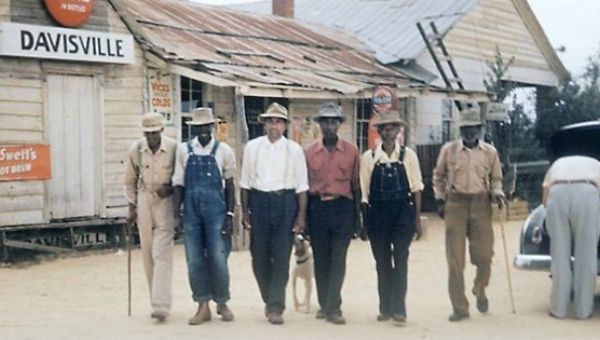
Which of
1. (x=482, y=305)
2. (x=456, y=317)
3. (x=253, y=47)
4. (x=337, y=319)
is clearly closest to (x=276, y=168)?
(x=337, y=319)

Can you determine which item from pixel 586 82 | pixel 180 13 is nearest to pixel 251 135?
pixel 180 13

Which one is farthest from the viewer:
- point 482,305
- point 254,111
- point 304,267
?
point 254,111

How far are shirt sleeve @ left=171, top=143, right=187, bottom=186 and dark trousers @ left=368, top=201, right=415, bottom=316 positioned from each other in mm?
1574

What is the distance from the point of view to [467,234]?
8.34m

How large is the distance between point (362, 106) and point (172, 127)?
606cm

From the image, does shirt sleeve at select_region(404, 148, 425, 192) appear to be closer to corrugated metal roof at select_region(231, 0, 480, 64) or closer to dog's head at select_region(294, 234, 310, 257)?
dog's head at select_region(294, 234, 310, 257)

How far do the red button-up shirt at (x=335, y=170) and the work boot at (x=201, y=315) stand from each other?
4.24 feet

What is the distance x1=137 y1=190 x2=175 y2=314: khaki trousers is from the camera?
795 cm

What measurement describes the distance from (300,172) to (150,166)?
49.3 inches

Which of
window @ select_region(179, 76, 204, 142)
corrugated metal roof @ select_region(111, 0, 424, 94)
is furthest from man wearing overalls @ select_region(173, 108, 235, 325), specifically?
window @ select_region(179, 76, 204, 142)

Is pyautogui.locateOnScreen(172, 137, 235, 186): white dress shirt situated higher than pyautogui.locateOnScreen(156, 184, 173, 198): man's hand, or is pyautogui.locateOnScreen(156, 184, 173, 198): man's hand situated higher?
pyautogui.locateOnScreen(172, 137, 235, 186): white dress shirt

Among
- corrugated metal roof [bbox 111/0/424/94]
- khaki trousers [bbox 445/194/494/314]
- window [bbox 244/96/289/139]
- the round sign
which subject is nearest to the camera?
khaki trousers [bbox 445/194/494/314]

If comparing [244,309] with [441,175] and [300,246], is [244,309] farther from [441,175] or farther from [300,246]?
[441,175]

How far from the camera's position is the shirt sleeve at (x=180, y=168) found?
793 centimetres
